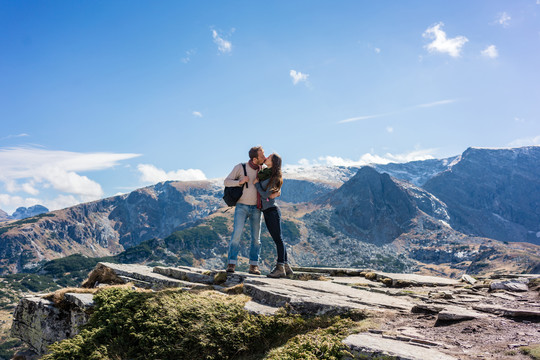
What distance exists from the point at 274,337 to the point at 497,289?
873 cm

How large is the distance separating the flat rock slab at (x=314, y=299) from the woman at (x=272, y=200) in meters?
1.99

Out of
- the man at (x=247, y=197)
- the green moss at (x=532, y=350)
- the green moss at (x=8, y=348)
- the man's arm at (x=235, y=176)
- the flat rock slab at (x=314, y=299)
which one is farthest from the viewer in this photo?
the green moss at (x=8, y=348)

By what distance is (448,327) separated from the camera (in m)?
7.03

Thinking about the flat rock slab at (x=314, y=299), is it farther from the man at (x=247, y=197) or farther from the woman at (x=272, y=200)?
the man at (x=247, y=197)

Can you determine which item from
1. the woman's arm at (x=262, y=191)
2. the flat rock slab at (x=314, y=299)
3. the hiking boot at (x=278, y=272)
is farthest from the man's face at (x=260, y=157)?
the flat rock slab at (x=314, y=299)

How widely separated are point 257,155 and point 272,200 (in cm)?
187

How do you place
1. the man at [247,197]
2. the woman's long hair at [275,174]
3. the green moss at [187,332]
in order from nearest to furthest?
the green moss at [187,332], the woman's long hair at [275,174], the man at [247,197]

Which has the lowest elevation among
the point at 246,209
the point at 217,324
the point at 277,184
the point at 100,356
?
the point at 100,356

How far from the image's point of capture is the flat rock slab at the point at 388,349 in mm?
5391

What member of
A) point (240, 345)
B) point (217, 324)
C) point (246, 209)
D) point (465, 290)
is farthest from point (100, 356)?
point (465, 290)

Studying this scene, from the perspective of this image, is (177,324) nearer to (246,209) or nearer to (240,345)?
(240,345)

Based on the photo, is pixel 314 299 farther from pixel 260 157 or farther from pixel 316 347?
pixel 260 157

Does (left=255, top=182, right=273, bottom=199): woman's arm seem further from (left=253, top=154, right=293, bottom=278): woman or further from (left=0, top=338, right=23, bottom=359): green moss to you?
(left=0, top=338, right=23, bottom=359): green moss

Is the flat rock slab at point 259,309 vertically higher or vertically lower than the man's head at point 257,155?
lower
